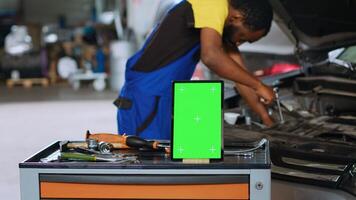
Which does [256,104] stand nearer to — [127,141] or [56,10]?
[127,141]

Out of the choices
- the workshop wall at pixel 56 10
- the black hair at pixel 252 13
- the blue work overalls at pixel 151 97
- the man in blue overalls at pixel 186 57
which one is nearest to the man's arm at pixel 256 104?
the man in blue overalls at pixel 186 57

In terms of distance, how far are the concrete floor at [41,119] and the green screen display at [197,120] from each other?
2054mm

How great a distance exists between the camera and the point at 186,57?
2.11 metres

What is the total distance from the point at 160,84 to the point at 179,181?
0.97 metres

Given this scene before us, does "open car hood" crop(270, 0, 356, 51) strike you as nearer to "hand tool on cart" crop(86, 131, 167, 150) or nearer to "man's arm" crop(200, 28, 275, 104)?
"man's arm" crop(200, 28, 275, 104)

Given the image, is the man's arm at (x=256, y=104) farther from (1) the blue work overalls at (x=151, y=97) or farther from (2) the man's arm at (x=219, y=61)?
(2) the man's arm at (x=219, y=61)

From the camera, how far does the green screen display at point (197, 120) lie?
127cm

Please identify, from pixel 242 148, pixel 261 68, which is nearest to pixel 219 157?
pixel 242 148

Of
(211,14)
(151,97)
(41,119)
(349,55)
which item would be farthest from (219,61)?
(41,119)

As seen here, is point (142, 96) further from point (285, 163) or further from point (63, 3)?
point (63, 3)

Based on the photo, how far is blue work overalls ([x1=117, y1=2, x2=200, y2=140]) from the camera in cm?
214

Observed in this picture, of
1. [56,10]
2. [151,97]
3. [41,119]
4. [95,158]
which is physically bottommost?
[41,119]

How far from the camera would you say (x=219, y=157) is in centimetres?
126

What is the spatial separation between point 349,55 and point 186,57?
1041mm
